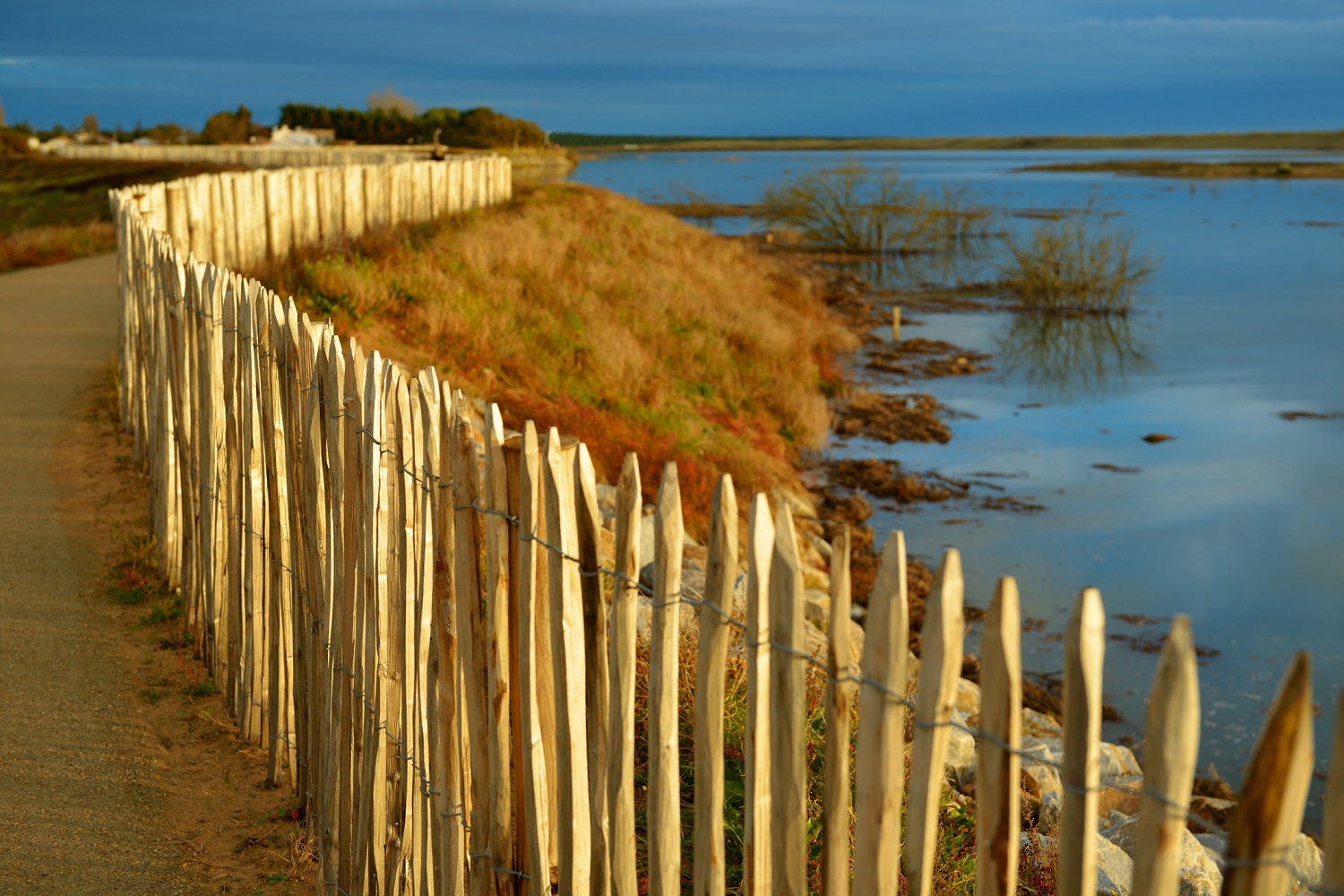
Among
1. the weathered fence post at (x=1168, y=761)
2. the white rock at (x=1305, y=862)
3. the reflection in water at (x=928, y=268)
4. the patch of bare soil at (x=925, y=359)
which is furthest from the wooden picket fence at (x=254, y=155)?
the weathered fence post at (x=1168, y=761)

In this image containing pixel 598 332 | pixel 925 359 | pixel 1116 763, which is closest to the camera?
pixel 1116 763

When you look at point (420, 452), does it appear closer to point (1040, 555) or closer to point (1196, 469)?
point (1040, 555)

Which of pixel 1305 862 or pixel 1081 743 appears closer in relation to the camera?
pixel 1081 743

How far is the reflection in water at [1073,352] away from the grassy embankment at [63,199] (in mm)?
16922

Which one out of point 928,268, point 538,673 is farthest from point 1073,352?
point 538,673

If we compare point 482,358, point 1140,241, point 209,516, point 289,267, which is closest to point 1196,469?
point 482,358

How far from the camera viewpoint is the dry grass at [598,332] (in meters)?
11.4

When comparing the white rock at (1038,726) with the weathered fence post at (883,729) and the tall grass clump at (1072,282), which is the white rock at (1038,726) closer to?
the weathered fence post at (883,729)

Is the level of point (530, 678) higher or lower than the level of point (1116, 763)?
higher

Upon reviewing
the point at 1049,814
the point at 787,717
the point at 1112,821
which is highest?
the point at 787,717

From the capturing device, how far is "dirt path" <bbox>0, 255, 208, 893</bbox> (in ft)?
12.0

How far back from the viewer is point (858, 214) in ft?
128

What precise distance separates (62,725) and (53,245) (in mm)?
17017

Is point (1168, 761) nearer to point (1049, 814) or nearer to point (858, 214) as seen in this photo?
point (1049, 814)
